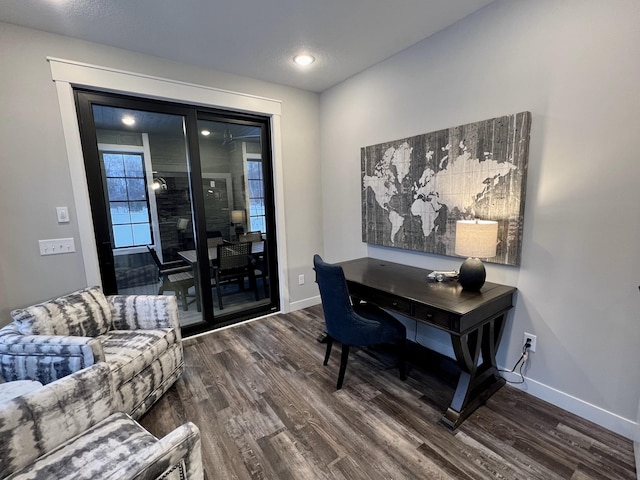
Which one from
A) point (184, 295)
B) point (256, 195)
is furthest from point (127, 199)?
point (256, 195)

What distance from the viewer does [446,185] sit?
2.29 meters

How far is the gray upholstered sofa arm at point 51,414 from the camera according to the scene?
104 cm

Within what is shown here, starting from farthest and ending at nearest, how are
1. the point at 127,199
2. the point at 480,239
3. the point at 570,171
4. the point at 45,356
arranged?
1. the point at 127,199
2. the point at 480,239
3. the point at 570,171
4. the point at 45,356

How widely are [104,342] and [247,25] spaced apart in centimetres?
249

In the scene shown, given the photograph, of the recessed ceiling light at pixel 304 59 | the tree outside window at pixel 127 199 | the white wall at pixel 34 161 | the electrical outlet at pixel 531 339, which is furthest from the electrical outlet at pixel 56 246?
the electrical outlet at pixel 531 339

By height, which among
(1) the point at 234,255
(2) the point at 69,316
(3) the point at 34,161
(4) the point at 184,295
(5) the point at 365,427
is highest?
(3) the point at 34,161

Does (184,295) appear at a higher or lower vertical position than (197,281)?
lower

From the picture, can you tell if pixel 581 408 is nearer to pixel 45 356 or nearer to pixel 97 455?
pixel 97 455

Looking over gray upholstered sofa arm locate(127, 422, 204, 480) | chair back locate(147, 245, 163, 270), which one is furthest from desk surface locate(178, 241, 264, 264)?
gray upholstered sofa arm locate(127, 422, 204, 480)

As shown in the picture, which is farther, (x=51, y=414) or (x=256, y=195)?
(x=256, y=195)

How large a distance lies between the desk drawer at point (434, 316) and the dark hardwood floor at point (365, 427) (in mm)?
633

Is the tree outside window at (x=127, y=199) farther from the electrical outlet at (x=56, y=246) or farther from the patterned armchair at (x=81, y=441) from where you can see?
the patterned armchair at (x=81, y=441)

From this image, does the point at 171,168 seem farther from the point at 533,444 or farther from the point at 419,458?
the point at 533,444

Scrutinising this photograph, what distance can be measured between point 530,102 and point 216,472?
285 cm
